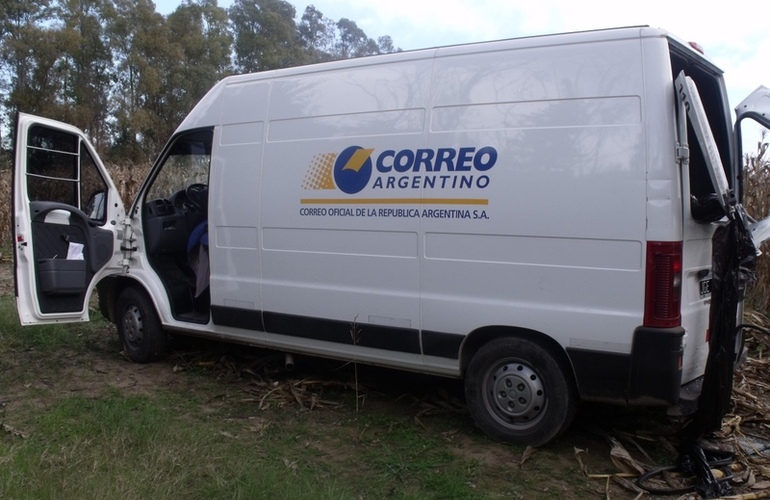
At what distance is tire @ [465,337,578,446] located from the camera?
14.6ft

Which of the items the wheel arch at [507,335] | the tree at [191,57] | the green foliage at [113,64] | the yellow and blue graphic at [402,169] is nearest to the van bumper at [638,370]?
the wheel arch at [507,335]

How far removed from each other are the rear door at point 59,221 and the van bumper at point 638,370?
4426 millimetres

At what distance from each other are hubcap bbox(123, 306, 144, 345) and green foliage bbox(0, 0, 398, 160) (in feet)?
85.5

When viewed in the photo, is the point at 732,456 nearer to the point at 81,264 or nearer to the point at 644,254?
the point at 644,254

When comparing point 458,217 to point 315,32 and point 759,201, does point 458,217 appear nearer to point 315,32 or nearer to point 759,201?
point 759,201

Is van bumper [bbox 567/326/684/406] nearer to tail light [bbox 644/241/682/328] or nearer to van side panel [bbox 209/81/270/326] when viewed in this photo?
tail light [bbox 644/241/682/328]

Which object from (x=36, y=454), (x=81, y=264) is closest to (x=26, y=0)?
(x=81, y=264)

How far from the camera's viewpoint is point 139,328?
6762 millimetres

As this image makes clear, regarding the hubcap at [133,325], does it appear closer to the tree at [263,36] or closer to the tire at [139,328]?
the tire at [139,328]

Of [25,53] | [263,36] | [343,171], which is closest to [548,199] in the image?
[343,171]

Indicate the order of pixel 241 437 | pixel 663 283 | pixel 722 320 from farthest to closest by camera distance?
pixel 241 437 → pixel 722 320 → pixel 663 283

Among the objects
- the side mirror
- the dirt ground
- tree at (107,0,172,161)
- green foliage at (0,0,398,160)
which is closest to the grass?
the dirt ground

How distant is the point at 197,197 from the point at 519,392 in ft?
12.8

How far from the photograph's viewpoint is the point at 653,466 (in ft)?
14.5
